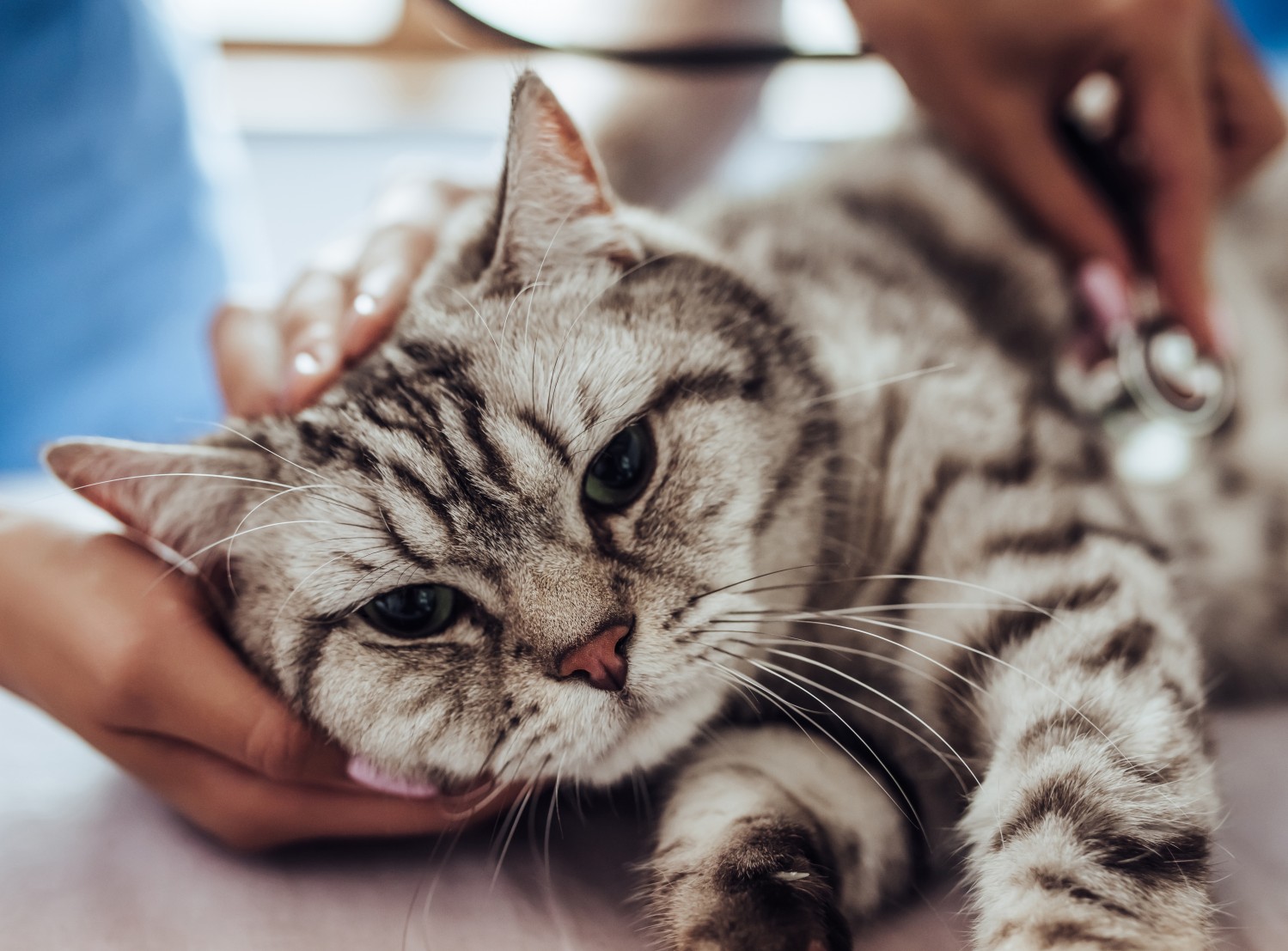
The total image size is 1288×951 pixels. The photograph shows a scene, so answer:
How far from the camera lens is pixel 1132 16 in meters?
1.28

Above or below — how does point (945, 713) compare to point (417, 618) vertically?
below

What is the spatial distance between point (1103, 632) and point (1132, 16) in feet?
2.94

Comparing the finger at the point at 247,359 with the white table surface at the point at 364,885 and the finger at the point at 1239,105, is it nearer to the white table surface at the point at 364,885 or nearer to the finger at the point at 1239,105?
the white table surface at the point at 364,885

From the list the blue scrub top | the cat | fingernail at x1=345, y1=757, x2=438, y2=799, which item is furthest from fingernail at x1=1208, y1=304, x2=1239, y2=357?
the blue scrub top

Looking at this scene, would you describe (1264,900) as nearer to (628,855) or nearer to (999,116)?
(628,855)

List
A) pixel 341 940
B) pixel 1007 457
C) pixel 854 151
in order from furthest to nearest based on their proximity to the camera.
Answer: pixel 854 151 → pixel 1007 457 → pixel 341 940

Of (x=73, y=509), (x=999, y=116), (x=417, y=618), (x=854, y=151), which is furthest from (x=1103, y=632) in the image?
(x=73, y=509)

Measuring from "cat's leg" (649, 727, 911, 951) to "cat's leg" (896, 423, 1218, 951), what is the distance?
0.33ft

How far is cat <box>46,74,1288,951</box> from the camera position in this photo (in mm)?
791

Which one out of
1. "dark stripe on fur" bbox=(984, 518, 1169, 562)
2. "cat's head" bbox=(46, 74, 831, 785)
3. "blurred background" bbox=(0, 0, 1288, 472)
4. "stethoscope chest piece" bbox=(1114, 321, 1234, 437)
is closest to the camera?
"cat's head" bbox=(46, 74, 831, 785)

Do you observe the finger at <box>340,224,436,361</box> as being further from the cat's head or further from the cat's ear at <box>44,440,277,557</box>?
the cat's ear at <box>44,440,277,557</box>

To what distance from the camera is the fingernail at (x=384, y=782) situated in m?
0.90

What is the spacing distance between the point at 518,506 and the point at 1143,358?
2.87 feet

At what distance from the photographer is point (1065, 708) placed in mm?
816
